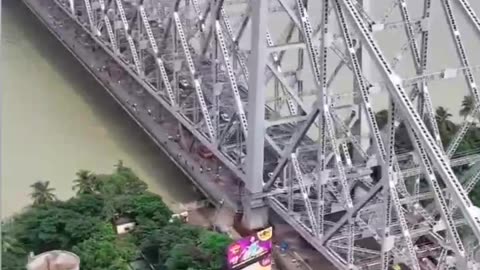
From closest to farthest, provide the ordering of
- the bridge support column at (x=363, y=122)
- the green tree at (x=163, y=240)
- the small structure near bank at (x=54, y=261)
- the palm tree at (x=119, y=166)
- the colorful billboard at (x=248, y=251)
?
the small structure near bank at (x=54, y=261), the colorful billboard at (x=248, y=251), the green tree at (x=163, y=240), the bridge support column at (x=363, y=122), the palm tree at (x=119, y=166)

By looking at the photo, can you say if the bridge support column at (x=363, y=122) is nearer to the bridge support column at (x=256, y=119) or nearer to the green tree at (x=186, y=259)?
the bridge support column at (x=256, y=119)

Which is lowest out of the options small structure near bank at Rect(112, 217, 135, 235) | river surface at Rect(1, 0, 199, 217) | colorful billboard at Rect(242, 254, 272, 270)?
colorful billboard at Rect(242, 254, 272, 270)

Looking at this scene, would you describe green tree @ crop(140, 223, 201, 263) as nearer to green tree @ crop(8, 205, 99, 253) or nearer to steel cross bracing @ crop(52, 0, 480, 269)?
green tree @ crop(8, 205, 99, 253)

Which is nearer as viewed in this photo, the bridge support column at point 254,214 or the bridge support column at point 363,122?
the bridge support column at point 254,214

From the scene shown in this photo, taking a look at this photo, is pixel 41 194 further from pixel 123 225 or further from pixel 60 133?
pixel 60 133

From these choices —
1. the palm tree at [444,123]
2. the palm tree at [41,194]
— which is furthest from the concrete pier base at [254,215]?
the palm tree at [444,123]

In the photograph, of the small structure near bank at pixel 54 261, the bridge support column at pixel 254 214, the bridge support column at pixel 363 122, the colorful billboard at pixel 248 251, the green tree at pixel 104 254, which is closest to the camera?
the small structure near bank at pixel 54 261

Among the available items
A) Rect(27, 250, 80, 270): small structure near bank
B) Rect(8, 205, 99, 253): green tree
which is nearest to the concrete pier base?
Rect(8, 205, 99, 253): green tree
